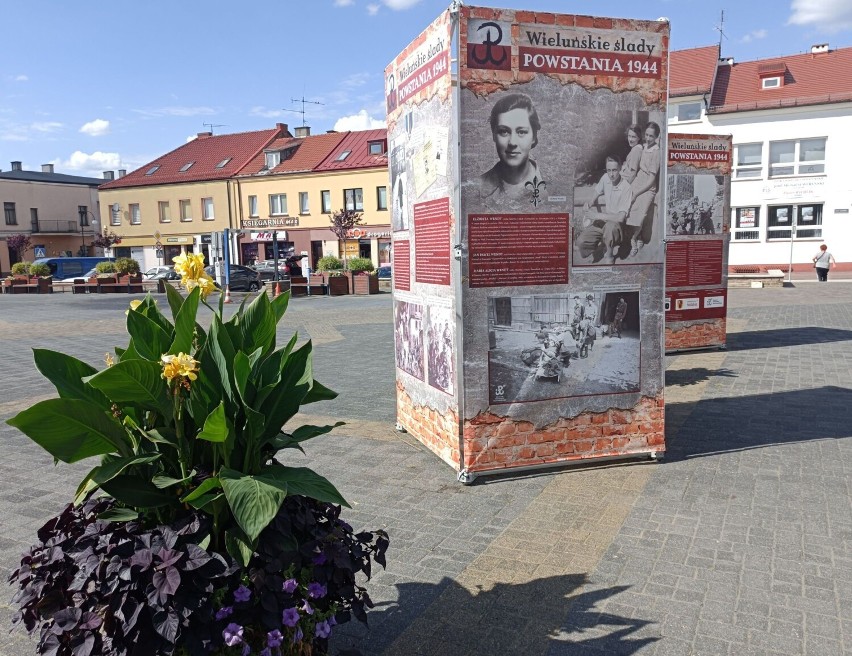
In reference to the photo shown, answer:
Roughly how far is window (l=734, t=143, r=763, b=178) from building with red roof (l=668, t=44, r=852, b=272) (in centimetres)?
5

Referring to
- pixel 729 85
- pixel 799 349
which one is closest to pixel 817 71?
pixel 729 85

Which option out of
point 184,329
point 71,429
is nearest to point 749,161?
point 184,329

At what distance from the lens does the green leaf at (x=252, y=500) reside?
7.52 ft

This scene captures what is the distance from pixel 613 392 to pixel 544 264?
3.89 feet

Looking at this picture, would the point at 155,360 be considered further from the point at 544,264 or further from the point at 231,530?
the point at 544,264

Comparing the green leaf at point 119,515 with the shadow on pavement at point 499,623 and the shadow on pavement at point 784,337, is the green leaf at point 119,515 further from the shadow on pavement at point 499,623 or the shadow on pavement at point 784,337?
the shadow on pavement at point 784,337

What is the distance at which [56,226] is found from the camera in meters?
63.2

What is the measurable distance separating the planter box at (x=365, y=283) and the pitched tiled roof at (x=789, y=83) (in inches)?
828

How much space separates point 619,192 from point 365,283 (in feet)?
74.4

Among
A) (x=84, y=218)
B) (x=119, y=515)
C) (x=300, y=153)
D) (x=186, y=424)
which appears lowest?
(x=119, y=515)

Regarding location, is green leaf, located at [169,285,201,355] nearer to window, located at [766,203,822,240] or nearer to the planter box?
the planter box

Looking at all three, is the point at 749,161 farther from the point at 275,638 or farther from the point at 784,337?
the point at 275,638

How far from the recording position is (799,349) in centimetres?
1142

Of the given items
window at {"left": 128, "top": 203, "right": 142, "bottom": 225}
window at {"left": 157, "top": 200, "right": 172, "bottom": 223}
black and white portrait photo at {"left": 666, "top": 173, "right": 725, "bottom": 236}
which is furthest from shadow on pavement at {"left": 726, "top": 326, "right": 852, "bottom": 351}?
window at {"left": 128, "top": 203, "right": 142, "bottom": 225}
